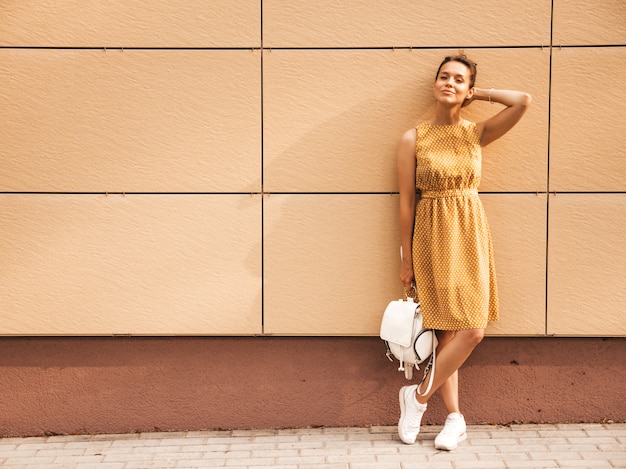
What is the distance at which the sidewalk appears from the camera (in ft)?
11.8

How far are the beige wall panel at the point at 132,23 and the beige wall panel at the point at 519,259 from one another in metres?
1.71

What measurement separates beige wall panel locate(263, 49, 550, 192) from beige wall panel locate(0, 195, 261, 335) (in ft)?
1.31

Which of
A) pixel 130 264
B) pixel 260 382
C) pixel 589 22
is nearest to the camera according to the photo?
pixel 589 22

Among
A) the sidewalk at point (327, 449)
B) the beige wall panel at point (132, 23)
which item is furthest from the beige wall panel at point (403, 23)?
the sidewalk at point (327, 449)

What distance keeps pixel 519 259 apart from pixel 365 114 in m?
1.22

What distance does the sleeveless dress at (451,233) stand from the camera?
365 centimetres

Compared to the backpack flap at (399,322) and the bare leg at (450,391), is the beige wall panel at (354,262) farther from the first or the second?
the bare leg at (450,391)

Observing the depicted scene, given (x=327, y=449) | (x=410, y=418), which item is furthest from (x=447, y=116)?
(x=327, y=449)

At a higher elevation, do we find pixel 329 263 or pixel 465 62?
pixel 465 62

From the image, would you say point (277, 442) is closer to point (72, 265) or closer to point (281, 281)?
point (281, 281)

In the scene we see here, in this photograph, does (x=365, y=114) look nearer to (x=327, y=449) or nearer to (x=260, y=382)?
(x=260, y=382)

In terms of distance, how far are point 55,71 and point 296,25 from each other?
1381mm

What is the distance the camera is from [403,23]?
151 inches

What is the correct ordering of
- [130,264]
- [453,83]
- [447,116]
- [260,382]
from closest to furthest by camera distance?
[453,83] → [447,116] → [130,264] → [260,382]
